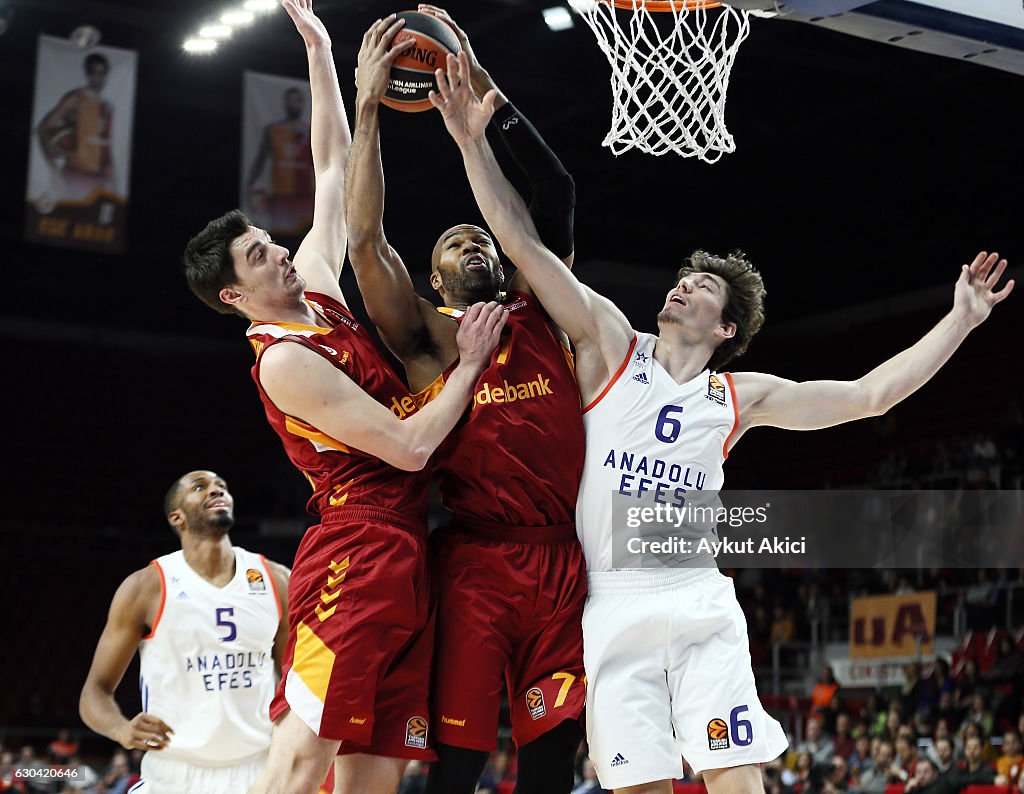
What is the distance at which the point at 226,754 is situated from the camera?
5082mm

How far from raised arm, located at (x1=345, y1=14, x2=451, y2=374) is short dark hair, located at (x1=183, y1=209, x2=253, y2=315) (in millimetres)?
339

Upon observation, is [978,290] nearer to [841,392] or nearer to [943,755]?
[841,392]

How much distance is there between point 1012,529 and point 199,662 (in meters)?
9.08

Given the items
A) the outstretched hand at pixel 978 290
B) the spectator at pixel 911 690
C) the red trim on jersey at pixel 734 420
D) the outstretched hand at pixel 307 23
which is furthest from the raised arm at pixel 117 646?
the spectator at pixel 911 690

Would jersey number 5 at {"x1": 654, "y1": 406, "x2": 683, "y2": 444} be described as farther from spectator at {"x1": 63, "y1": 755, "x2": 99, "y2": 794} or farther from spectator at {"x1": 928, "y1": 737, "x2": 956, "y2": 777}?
spectator at {"x1": 63, "y1": 755, "x2": 99, "y2": 794}

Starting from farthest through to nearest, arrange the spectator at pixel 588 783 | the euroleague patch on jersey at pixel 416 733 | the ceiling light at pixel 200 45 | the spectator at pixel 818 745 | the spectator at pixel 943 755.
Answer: the ceiling light at pixel 200 45 → the spectator at pixel 818 745 → the spectator at pixel 588 783 → the spectator at pixel 943 755 → the euroleague patch on jersey at pixel 416 733

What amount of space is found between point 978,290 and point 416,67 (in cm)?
181

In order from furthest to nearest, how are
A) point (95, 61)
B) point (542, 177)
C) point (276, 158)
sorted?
point (276, 158)
point (95, 61)
point (542, 177)

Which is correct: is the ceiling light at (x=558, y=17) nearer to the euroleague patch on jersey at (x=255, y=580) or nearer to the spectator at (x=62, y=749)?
the euroleague patch on jersey at (x=255, y=580)

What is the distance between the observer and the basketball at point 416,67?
142 inches

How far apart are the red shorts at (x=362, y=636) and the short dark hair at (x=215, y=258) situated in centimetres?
74

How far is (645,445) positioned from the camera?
358cm

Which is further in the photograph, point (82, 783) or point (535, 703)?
point (82, 783)

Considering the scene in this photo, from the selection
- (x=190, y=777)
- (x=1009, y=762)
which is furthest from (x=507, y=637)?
(x=1009, y=762)
